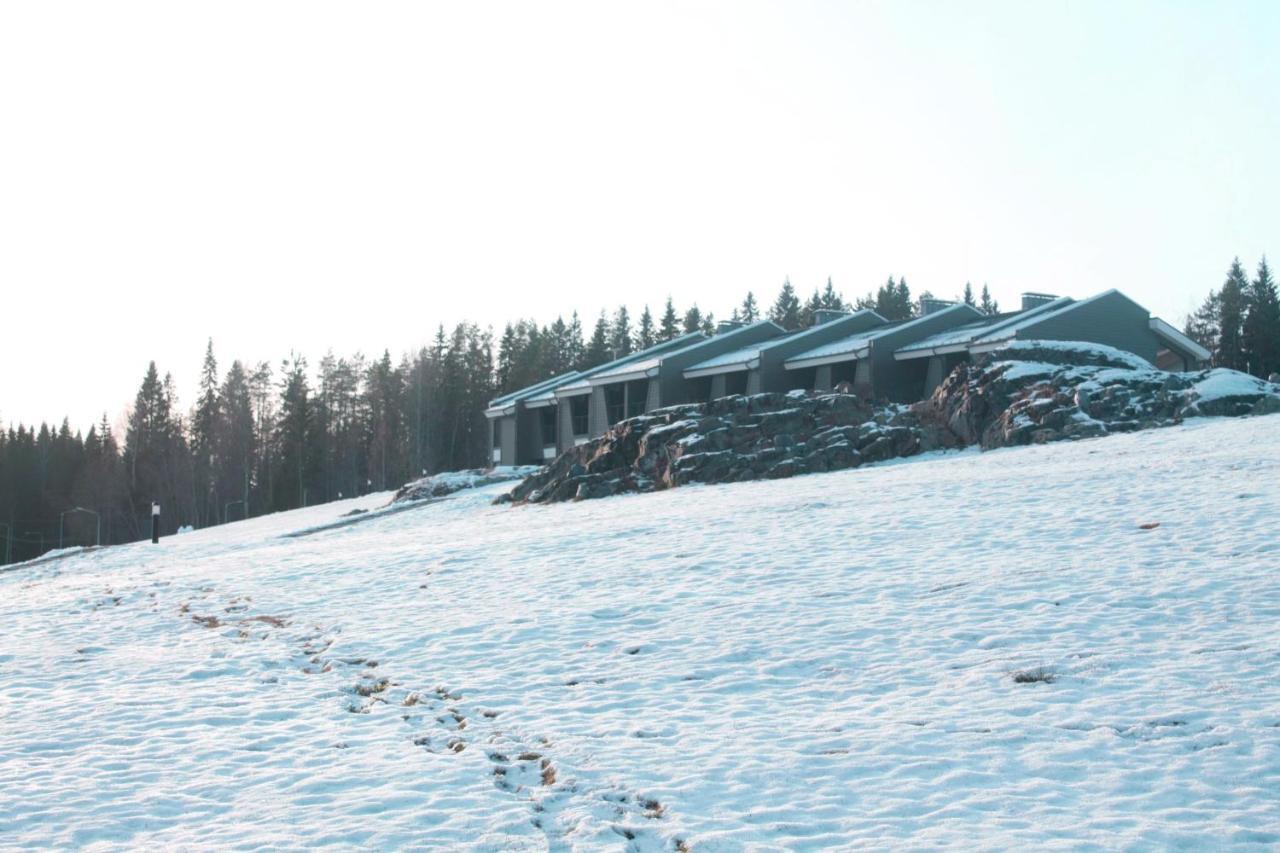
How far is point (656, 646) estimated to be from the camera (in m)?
11.1

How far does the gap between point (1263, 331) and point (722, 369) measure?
38533mm

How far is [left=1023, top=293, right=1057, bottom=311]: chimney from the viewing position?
38.4 m

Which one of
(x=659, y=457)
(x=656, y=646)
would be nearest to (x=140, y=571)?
(x=659, y=457)

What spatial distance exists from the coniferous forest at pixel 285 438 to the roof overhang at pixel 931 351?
1653 inches

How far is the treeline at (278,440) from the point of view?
75.5 m

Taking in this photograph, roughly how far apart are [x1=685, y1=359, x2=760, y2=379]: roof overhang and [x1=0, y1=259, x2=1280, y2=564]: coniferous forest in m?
34.0

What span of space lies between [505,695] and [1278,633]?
7.10 meters

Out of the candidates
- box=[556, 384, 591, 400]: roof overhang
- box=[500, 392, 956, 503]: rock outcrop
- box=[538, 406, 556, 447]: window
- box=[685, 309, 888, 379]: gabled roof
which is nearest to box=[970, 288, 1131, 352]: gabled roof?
box=[500, 392, 956, 503]: rock outcrop

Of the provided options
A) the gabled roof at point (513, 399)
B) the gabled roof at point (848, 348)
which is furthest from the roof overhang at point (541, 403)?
the gabled roof at point (848, 348)

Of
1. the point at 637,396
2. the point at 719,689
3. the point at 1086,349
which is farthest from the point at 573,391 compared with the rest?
the point at 719,689

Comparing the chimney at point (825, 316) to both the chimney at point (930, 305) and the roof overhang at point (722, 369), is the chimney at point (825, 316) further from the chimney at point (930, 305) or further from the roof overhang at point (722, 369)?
the roof overhang at point (722, 369)

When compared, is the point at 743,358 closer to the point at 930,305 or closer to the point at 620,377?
the point at 620,377

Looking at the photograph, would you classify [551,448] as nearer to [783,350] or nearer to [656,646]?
[783,350]

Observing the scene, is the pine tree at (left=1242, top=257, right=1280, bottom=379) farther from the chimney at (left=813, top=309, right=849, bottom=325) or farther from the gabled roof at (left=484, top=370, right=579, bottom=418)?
the gabled roof at (left=484, top=370, right=579, bottom=418)
